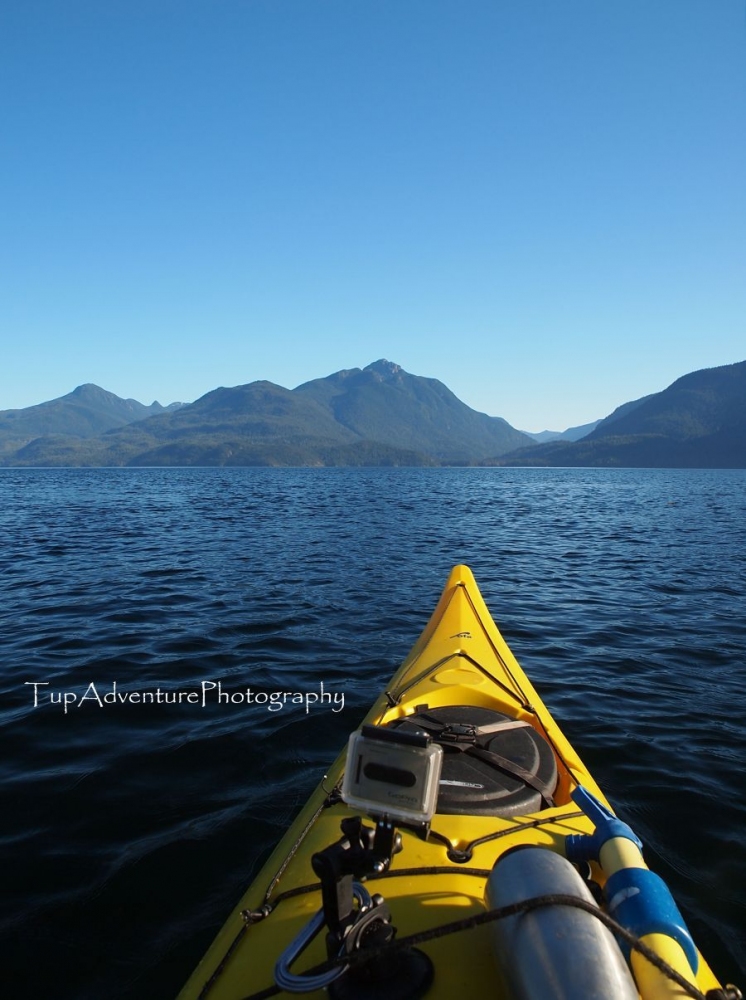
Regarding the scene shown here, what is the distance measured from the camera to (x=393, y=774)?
246 centimetres

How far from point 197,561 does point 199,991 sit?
16671 millimetres

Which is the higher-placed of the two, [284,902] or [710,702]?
[284,902]

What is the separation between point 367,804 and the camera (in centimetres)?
246

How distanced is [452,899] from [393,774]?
155cm

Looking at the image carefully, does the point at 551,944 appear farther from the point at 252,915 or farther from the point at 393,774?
the point at 252,915

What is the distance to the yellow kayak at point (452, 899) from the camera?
238 cm

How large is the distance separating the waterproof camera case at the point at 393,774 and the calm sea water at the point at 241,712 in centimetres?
288

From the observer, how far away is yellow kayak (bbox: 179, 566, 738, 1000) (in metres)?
2.38

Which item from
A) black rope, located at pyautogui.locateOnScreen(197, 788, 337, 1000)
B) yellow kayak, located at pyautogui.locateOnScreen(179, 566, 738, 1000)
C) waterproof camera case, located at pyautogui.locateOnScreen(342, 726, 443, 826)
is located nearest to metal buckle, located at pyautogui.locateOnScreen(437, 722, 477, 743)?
yellow kayak, located at pyautogui.locateOnScreen(179, 566, 738, 1000)

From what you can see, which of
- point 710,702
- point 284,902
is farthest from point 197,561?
point 284,902

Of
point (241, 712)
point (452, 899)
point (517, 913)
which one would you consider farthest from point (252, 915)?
point (241, 712)

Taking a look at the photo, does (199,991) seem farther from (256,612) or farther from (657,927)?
(256,612)

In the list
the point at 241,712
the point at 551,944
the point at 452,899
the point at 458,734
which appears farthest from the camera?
the point at 241,712

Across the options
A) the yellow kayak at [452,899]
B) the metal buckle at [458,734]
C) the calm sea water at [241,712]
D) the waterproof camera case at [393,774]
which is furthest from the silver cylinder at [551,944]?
the calm sea water at [241,712]
